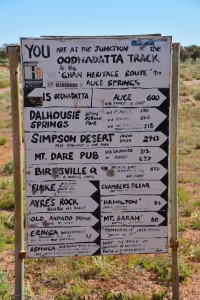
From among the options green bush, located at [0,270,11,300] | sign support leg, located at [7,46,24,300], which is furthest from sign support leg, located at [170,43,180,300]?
green bush, located at [0,270,11,300]

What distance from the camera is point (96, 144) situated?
3441 millimetres

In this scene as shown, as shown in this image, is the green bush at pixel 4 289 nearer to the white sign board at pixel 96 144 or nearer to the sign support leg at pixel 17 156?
the sign support leg at pixel 17 156

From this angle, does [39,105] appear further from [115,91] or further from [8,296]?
[8,296]

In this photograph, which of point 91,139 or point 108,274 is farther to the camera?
point 108,274

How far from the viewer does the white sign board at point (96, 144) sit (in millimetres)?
3289

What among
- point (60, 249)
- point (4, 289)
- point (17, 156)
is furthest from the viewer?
point (4, 289)

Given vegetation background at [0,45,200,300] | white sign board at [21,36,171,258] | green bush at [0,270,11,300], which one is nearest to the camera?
white sign board at [21,36,171,258]

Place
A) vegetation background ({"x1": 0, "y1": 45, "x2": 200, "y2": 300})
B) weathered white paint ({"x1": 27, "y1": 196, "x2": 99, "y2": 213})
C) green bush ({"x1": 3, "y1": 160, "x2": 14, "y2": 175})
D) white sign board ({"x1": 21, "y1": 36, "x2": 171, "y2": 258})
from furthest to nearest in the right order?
green bush ({"x1": 3, "y1": 160, "x2": 14, "y2": 175})
vegetation background ({"x1": 0, "y1": 45, "x2": 200, "y2": 300})
weathered white paint ({"x1": 27, "y1": 196, "x2": 99, "y2": 213})
white sign board ({"x1": 21, "y1": 36, "x2": 171, "y2": 258})

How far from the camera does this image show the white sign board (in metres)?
3.29

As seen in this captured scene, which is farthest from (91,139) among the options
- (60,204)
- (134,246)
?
(134,246)

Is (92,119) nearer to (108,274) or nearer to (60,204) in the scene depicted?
(60,204)

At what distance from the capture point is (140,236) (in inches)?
144

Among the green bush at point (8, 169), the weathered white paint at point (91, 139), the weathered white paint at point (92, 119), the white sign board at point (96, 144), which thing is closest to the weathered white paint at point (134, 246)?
the white sign board at point (96, 144)

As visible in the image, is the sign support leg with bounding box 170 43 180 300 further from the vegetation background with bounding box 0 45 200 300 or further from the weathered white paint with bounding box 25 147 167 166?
the vegetation background with bounding box 0 45 200 300
